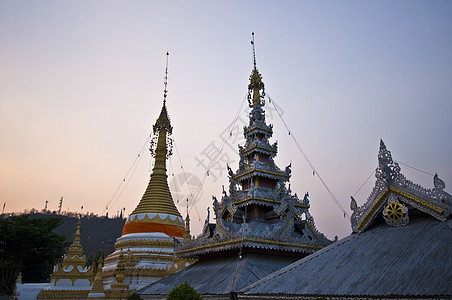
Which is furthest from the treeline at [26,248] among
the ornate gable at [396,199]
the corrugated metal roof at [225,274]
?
the ornate gable at [396,199]

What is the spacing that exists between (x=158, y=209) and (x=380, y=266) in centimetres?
2684

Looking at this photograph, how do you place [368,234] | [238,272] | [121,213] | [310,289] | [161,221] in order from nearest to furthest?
[310,289], [368,234], [238,272], [161,221], [121,213]

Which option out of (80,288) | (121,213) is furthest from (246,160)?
(121,213)

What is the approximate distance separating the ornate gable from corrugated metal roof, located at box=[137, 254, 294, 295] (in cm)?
459

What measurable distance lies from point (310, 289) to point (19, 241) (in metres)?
38.5

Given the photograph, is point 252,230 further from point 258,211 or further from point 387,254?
point 387,254

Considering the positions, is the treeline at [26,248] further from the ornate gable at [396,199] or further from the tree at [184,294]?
the ornate gable at [396,199]

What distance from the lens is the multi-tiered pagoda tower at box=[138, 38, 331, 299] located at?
50.2 feet

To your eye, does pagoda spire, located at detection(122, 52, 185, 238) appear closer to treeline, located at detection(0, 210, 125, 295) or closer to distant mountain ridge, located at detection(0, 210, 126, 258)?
treeline, located at detection(0, 210, 125, 295)

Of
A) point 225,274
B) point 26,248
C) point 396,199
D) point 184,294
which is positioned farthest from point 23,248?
point 396,199

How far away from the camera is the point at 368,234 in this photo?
11.5 m

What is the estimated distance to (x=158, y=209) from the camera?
33938 millimetres

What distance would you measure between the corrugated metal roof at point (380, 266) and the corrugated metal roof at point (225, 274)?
5.59ft

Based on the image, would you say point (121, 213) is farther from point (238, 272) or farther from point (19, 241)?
point (238, 272)
